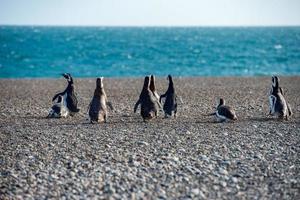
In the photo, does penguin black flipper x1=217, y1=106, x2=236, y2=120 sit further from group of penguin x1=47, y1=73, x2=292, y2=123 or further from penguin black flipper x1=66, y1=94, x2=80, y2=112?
penguin black flipper x1=66, y1=94, x2=80, y2=112

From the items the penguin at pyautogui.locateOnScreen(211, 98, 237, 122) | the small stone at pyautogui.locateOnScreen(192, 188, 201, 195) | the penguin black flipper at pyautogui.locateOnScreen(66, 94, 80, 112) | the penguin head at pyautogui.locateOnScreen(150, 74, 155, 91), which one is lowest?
the small stone at pyautogui.locateOnScreen(192, 188, 201, 195)

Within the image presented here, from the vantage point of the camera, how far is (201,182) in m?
10.6

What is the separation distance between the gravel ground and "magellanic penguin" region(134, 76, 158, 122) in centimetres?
24

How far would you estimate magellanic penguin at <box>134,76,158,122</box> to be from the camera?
55.1 ft

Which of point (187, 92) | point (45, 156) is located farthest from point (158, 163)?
point (187, 92)

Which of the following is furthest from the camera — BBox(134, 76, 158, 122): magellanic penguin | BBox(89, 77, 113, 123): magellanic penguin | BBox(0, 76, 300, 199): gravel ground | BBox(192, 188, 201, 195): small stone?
BBox(134, 76, 158, 122): magellanic penguin

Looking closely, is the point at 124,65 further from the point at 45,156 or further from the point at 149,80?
the point at 45,156

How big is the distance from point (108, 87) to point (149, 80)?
10282mm

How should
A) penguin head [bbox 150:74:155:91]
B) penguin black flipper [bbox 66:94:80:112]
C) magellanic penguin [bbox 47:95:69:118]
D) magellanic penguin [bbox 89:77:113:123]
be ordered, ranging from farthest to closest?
1. penguin head [bbox 150:74:155:91]
2. penguin black flipper [bbox 66:94:80:112]
3. magellanic penguin [bbox 47:95:69:118]
4. magellanic penguin [bbox 89:77:113:123]

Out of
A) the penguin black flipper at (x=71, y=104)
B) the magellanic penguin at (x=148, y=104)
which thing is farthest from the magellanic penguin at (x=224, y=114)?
the penguin black flipper at (x=71, y=104)

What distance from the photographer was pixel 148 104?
1698 centimetres

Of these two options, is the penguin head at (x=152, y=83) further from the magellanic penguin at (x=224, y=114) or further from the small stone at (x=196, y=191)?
the small stone at (x=196, y=191)

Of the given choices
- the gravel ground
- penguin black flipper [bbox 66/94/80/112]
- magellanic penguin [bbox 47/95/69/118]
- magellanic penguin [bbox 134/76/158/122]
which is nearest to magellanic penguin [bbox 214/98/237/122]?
the gravel ground

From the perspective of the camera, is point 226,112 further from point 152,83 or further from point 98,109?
point 98,109
